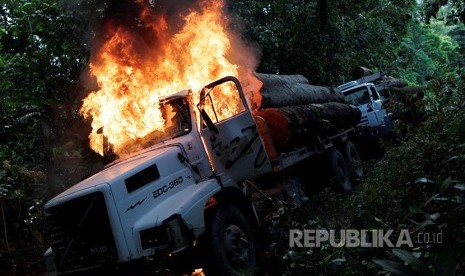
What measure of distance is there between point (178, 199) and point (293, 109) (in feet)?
14.3

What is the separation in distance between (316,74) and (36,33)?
10141 mm

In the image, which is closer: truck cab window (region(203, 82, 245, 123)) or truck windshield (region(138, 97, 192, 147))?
truck windshield (region(138, 97, 192, 147))

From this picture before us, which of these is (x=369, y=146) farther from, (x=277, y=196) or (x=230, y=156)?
(x=230, y=156)

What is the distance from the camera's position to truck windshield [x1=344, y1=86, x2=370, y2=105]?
16.3m

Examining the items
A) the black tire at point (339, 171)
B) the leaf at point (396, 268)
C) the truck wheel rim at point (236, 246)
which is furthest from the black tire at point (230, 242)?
the black tire at point (339, 171)

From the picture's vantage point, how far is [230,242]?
5848 millimetres

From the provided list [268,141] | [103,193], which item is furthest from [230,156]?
[103,193]

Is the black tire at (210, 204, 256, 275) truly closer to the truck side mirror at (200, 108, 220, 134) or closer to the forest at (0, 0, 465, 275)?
the forest at (0, 0, 465, 275)

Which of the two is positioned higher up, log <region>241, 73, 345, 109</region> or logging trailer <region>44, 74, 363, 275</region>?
log <region>241, 73, 345, 109</region>

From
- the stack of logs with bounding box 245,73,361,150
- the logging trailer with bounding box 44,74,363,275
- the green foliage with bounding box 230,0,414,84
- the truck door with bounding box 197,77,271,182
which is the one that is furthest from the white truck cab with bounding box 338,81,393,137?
the logging trailer with bounding box 44,74,363,275

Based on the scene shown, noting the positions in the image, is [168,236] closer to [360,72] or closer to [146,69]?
[146,69]

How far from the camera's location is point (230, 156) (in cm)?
729

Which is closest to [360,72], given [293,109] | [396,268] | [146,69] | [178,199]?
[293,109]

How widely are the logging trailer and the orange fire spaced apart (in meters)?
0.66
